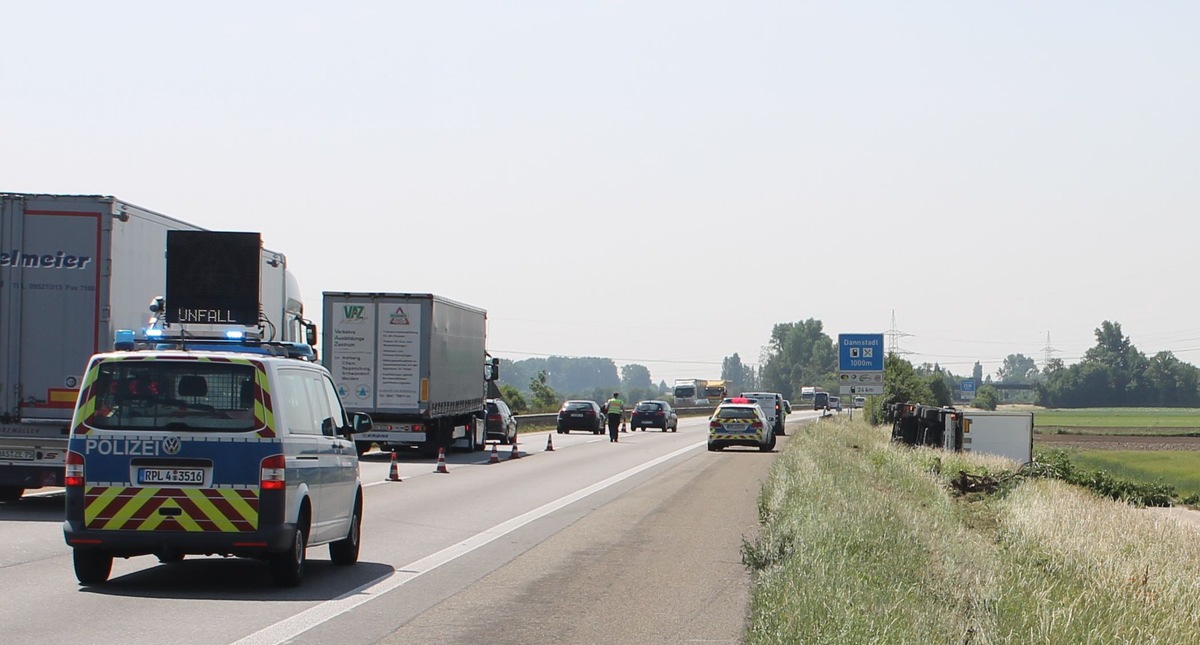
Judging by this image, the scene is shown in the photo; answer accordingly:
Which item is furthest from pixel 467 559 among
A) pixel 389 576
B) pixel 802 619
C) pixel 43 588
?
pixel 802 619

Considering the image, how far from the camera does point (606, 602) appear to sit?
37.0 ft

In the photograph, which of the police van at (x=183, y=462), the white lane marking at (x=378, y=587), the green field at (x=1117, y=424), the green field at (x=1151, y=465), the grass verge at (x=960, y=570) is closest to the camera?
the grass verge at (x=960, y=570)

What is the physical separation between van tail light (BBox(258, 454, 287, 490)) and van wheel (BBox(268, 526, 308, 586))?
472 mm

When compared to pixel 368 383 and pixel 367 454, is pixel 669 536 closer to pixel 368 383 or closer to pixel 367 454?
pixel 368 383

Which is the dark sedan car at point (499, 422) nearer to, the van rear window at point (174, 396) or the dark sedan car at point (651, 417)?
the dark sedan car at point (651, 417)

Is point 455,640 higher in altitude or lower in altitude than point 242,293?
lower

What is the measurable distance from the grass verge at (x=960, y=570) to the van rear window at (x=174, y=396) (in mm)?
4277

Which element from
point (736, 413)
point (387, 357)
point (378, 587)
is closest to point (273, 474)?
point (378, 587)

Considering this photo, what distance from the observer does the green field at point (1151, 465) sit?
36.1 m

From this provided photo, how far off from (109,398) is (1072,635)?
24.2ft

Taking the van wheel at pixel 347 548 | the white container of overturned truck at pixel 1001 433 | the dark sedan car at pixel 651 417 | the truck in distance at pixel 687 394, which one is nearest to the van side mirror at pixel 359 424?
the van wheel at pixel 347 548

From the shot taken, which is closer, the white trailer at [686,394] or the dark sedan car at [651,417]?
the dark sedan car at [651,417]

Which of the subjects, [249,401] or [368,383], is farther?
[368,383]

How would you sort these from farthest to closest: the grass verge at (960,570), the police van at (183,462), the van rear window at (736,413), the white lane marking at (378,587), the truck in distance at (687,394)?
the truck in distance at (687,394), the van rear window at (736,413), the police van at (183,462), the white lane marking at (378,587), the grass verge at (960,570)
